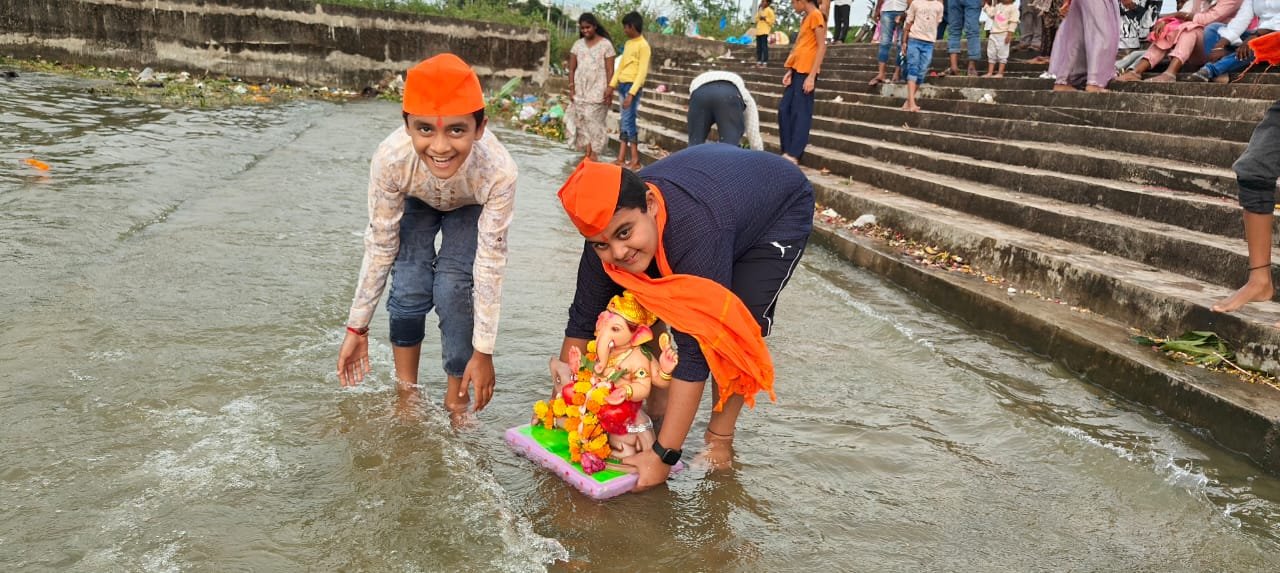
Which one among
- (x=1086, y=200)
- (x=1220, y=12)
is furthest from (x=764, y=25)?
(x=1086, y=200)

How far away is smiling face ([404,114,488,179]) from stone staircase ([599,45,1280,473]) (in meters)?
3.14

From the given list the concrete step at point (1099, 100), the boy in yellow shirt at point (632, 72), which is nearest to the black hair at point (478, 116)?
the concrete step at point (1099, 100)

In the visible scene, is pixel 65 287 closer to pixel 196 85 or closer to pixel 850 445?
pixel 850 445

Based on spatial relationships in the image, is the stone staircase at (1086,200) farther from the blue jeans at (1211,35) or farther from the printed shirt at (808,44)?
the printed shirt at (808,44)

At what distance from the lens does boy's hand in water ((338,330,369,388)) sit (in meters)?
3.12

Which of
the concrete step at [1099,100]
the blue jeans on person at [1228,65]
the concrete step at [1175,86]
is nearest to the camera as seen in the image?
the concrete step at [1099,100]

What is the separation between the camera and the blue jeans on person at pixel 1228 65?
7301 mm

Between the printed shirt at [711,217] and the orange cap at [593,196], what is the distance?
0.28m

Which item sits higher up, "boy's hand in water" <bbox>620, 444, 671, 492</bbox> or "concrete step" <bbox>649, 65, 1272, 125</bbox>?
"concrete step" <bbox>649, 65, 1272, 125</bbox>

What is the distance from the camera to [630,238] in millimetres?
2578

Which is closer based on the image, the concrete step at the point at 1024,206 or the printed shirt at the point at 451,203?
the printed shirt at the point at 451,203

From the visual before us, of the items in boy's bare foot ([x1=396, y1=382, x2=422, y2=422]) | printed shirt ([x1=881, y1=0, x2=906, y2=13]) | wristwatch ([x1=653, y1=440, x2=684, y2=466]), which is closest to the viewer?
wristwatch ([x1=653, y1=440, x2=684, y2=466])

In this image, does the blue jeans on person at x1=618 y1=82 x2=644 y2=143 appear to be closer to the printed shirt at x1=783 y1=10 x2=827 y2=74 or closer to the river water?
the printed shirt at x1=783 y1=10 x2=827 y2=74

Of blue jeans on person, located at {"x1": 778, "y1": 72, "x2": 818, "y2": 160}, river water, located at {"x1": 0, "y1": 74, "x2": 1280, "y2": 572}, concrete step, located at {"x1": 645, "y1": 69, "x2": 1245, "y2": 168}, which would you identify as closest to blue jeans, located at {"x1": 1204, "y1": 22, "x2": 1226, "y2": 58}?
concrete step, located at {"x1": 645, "y1": 69, "x2": 1245, "y2": 168}
